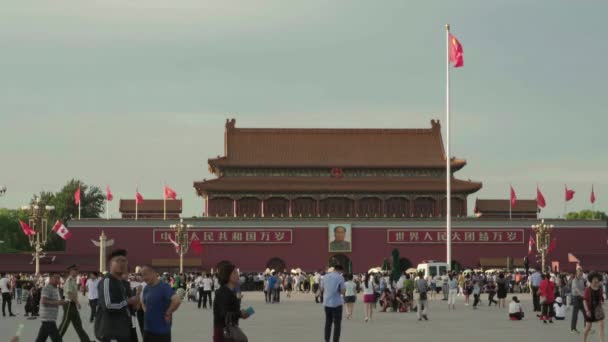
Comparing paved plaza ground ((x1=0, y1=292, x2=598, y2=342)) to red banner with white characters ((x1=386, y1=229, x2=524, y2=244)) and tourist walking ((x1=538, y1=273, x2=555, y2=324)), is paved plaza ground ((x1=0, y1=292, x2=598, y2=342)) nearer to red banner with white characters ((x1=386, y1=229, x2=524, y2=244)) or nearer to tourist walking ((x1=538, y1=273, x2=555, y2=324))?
tourist walking ((x1=538, y1=273, x2=555, y2=324))

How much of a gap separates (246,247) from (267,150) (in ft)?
27.5

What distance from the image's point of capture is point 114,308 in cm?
1185

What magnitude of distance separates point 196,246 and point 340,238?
9.40 meters

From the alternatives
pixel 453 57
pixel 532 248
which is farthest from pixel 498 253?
pixel 453 57

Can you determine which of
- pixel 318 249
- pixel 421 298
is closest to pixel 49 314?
pixel 421 298

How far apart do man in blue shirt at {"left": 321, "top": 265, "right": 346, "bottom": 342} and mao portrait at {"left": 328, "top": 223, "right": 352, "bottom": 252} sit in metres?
52.0

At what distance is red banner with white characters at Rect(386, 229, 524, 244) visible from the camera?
7100 cm

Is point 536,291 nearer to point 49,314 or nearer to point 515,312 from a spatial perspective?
point 515,312

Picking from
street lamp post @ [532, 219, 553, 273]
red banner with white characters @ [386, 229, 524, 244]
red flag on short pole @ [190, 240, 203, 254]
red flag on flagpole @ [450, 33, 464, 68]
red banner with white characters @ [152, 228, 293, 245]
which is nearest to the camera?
red flag on flagpole @ [450, 33, 464, 68]

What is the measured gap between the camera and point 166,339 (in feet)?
39.5

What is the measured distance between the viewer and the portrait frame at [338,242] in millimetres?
70812

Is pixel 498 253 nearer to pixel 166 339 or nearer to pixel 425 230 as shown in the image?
pixel 425 230

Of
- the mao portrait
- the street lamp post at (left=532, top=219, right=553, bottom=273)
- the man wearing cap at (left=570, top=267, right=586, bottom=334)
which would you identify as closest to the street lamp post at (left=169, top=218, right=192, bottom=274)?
the mao portrait

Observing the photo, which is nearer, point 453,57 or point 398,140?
point 453,57
